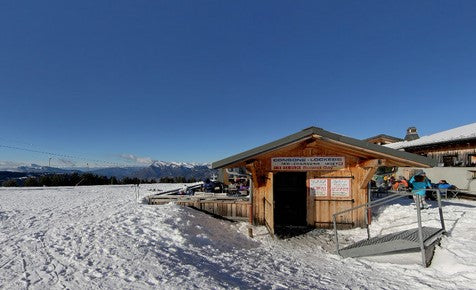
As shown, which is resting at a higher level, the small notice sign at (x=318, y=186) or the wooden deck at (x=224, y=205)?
the small notice sign at (x=318, y=186)

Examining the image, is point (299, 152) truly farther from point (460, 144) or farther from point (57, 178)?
point (57, 178)

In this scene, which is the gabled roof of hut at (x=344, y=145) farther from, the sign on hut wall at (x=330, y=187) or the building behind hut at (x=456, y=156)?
the building behind hut at (x=456, y=156)

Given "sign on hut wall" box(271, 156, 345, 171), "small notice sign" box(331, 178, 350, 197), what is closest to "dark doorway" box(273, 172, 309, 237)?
"small notice sign" box(331, 178, 350, 197)

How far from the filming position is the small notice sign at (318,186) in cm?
1070

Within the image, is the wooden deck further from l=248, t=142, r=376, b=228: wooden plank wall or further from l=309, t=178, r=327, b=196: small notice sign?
l=309, t=178, r=327, b=196: small notice sign

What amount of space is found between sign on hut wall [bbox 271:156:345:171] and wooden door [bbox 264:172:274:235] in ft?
2.89

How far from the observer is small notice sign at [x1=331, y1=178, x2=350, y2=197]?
1053cm

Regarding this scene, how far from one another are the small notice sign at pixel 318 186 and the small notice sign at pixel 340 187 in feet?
1.01

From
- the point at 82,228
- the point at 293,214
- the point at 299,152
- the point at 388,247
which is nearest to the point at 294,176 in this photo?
the point at 293,214

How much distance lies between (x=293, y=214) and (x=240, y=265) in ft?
25.1

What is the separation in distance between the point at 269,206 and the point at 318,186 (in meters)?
2.33

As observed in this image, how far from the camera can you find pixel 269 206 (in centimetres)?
992

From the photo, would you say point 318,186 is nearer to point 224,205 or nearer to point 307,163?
point 307,163

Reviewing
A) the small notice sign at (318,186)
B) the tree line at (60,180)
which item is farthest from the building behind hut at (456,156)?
the tree line at (60,180)
